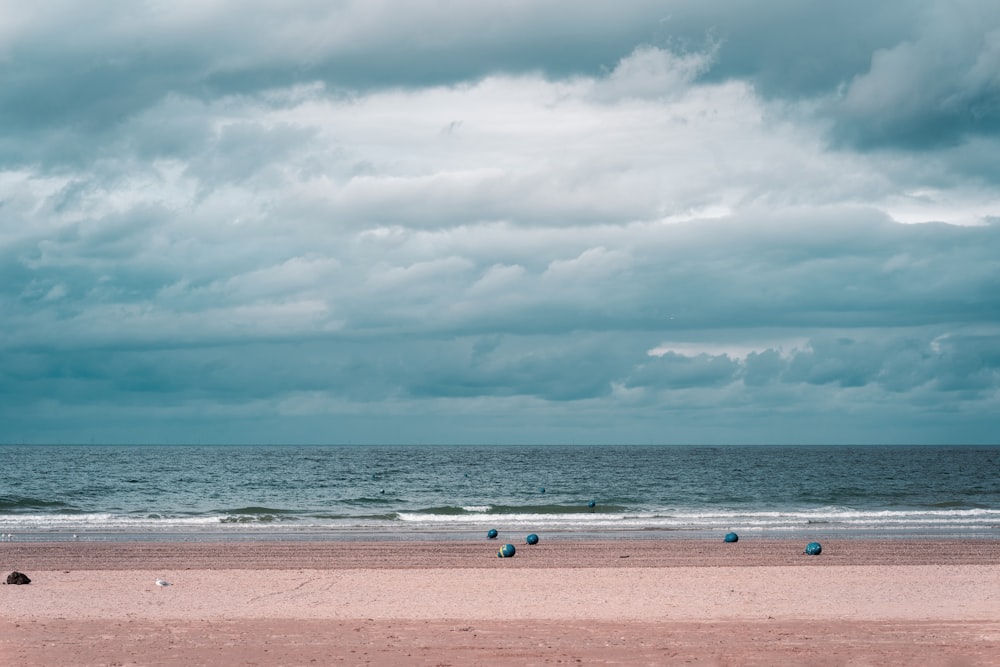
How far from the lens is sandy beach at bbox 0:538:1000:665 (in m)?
13.7

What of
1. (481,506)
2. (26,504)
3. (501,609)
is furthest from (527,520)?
(501,609)

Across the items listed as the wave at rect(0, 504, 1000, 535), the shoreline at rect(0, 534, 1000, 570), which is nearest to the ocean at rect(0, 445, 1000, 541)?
the wave at rect(0, 504, 1000, 535)

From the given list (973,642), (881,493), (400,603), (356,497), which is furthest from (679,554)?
(881,493)

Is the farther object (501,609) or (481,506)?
(481,506)

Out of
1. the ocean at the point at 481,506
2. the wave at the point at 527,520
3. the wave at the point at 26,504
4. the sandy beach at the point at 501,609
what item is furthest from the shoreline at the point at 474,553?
the wave at the point at 26,504

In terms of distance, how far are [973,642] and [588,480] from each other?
2797 inches

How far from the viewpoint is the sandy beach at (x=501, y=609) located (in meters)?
13.7

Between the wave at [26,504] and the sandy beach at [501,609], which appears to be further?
the wave at [26,504]

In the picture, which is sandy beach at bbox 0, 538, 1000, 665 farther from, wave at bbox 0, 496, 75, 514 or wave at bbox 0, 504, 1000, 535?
wave at bbox 0, 496, 75, 514

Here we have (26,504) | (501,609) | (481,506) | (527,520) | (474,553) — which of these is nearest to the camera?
(501,609)

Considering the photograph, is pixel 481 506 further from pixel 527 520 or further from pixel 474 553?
pixel 474 553

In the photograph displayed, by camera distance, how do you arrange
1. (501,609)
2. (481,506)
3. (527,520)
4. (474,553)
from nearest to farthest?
(501,609) → (474,553) → (527,520) → (481,506)

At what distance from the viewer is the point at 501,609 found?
17.2 m

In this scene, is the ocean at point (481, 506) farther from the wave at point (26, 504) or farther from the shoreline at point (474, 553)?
the shoreline at point (474, 553)
